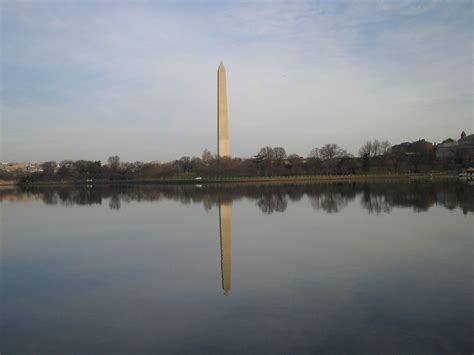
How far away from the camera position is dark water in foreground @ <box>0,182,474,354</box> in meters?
3.87

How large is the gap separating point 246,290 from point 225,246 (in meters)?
3.08

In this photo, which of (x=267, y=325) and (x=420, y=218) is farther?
(x=420, y=218)

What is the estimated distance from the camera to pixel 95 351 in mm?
3744

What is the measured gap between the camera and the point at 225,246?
8414mm

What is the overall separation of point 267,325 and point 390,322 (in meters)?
1.24

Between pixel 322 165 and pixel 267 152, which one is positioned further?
pixel 267 152

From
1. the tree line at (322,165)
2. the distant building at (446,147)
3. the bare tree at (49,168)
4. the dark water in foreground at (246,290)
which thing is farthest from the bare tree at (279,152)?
the dark water in foreground at (246,290)

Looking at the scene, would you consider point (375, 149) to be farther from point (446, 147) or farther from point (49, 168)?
point (49, 168)

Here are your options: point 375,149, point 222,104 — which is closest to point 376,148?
point 375,149

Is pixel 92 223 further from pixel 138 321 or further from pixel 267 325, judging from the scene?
pixel 267 325

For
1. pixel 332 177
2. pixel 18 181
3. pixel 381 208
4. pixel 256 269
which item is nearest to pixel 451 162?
pixel 332 177

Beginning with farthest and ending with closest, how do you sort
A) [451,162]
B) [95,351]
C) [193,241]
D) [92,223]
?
[451,162] < [92,223] < [193,241] < [95,351]

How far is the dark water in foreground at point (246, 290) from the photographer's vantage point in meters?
3.87

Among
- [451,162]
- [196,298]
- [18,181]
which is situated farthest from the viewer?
[18,181]
